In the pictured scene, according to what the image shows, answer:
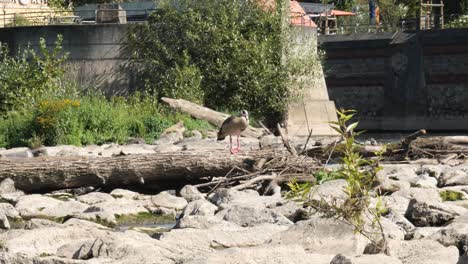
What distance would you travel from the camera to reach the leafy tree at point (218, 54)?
110ft

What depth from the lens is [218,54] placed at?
111ft

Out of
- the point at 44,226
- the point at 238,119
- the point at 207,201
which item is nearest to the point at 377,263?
the point at 44,226

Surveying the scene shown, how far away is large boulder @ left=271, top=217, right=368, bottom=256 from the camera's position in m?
10.5

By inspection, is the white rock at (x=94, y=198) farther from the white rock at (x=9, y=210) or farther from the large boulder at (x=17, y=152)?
the large boulder at (x=17, y=152)

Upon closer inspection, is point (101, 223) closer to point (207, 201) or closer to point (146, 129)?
point (207, 201)

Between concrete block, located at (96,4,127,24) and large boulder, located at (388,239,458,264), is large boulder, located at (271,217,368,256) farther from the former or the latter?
concrete block, located at (96,4,127,24)

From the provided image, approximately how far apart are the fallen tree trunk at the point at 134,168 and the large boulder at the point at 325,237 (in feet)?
21.5

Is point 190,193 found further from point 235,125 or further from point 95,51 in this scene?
point 95,51

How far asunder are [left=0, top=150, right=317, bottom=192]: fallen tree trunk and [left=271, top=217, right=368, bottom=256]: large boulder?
6548 mm

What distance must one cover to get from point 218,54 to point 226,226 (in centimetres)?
2187

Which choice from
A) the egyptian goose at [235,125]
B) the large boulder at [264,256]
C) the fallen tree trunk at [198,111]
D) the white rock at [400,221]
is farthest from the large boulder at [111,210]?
the fallen tree trunk at [198,111]

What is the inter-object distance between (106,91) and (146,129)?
580 centimetres

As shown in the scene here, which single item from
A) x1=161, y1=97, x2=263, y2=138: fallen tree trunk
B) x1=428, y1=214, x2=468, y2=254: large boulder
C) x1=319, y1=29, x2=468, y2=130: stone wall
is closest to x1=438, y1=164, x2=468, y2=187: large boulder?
x1=428, y1=214, x2=468, y2=254: large boulder

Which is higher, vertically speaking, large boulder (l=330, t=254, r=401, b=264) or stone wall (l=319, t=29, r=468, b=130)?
large boulder (l=330, t=254, r=401, b=264)
